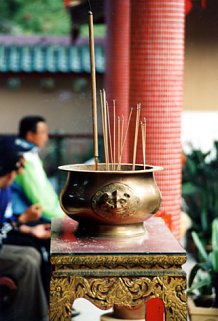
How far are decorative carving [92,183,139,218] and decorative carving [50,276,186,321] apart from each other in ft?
0.91

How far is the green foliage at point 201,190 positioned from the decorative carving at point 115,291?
12.2ft

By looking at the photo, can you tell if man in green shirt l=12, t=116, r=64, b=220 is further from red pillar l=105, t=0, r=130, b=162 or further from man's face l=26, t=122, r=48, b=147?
red pillar l=105, t=0, r=130, b=162

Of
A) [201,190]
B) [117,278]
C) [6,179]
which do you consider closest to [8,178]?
[6,179]

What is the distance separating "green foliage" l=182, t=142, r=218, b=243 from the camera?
21.7 feet

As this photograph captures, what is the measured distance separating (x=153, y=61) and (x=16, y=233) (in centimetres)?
143

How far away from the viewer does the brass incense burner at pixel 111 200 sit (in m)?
3.01

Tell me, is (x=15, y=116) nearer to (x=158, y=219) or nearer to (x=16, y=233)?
(x=16, y=233)

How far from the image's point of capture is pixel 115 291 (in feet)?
9.38

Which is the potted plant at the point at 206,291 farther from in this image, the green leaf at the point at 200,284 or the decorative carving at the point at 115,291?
the decorative carving at the point at 115,291

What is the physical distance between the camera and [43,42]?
12.8 meters

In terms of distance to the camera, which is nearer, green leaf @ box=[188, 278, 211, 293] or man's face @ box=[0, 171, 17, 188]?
green leaf @ box=[188, 278, 211, 293]

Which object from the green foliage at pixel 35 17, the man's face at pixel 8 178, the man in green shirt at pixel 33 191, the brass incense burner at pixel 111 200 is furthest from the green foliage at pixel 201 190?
the green foliage at pixel 35 17

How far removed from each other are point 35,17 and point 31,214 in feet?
42.9

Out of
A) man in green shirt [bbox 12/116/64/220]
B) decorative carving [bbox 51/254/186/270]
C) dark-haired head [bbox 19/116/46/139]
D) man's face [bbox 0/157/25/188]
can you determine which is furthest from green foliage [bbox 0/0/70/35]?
decorative carving [bbox 51/254/186/270]
